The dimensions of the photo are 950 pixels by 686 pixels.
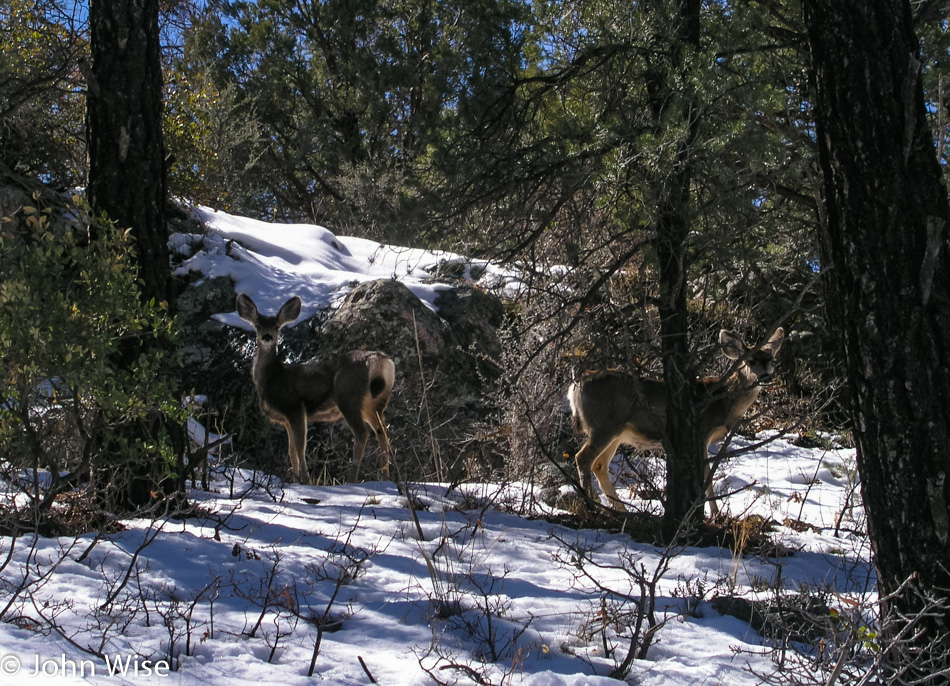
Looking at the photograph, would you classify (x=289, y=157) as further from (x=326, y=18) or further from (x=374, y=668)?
(x=374, y=668)

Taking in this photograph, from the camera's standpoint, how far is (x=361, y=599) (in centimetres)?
459

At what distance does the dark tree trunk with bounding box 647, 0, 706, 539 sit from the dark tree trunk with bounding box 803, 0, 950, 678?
1.33m

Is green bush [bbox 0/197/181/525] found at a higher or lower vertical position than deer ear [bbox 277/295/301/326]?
lower

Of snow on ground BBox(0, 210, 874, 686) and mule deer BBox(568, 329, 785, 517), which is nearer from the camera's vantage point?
snow on ground BBox(0, 210, 874, 686)

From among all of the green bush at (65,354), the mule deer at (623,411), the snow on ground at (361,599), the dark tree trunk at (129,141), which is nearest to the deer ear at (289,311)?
the mule deer at (623,411)

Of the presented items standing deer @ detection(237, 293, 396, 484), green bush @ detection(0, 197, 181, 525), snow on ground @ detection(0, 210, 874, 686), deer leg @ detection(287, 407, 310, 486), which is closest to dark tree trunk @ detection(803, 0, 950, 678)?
snow on ground @ detection(0, 210, 874, 686)

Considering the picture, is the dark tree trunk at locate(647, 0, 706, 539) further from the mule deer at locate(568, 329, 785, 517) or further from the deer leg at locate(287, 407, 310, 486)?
the deer leg at locate(287, 407, 310, 486)

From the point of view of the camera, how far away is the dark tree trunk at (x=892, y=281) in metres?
4.01

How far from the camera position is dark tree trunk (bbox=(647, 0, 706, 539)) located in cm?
574

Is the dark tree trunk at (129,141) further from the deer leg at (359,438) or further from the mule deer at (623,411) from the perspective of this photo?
the mule deer at (623,411)
